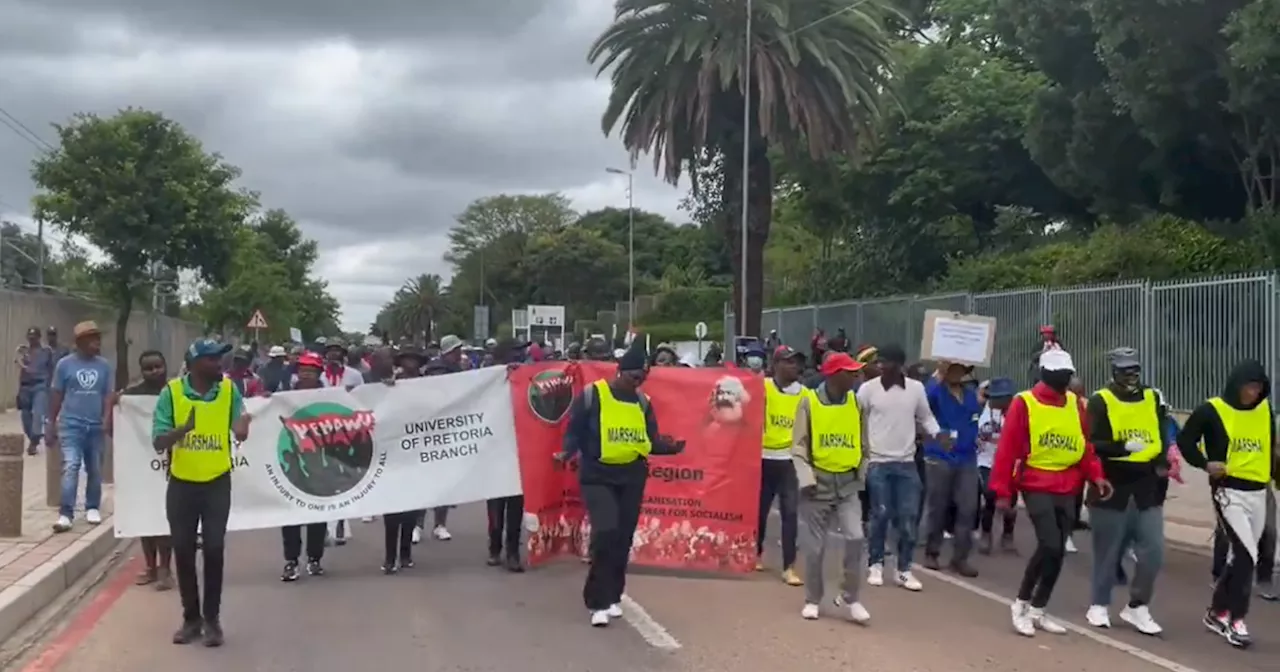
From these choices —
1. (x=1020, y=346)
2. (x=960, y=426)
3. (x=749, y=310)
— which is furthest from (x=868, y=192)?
(x=960, y=426)

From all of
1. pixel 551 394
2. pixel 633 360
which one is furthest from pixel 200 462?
pixel 551 394

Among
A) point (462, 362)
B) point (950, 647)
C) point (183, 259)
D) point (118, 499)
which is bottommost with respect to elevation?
point (950, 647)

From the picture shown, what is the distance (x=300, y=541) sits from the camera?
449 inches

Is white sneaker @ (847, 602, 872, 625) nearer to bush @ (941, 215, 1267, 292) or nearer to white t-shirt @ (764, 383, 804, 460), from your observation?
white t-shirt @ (764, 383, 804, 460)

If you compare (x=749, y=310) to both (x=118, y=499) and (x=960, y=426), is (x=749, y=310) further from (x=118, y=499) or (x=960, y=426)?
(x=118, y=499)

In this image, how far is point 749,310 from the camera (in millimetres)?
33344

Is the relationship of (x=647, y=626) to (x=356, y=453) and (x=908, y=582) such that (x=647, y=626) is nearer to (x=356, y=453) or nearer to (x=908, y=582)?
(x=908, y=582)

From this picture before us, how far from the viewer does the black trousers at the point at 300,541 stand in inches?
444

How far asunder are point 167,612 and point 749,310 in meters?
24.4

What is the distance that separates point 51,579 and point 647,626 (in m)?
4.27

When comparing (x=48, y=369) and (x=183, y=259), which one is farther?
(x=183, y=259)

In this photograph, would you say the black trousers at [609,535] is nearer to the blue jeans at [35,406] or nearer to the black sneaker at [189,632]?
the black sneaker at [189,632]

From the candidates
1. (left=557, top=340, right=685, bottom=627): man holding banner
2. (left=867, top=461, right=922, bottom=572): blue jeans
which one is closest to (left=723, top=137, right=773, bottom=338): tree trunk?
(left=867, top=461, right=922, bottom=572): blue jeans

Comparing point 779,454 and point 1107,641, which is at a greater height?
point 779,454
